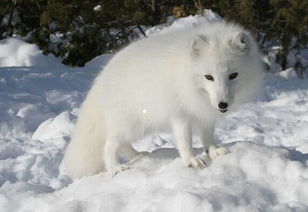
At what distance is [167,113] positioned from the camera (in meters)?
3.20

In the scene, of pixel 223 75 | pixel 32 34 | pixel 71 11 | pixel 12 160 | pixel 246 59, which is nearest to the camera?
pixel 223 75

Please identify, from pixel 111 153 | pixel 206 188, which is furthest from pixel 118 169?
pixel 206 188

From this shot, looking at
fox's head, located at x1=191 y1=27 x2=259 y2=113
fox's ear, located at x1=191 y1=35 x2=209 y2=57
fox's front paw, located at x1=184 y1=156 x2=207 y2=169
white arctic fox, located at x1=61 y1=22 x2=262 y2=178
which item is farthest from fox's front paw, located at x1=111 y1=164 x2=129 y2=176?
fox's ear, located at x1=191 y1=35 x2=209 y2=57

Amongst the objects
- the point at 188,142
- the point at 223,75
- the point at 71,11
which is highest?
the point at 223,75

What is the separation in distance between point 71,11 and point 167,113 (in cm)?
800

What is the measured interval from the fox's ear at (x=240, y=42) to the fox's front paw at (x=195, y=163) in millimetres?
764

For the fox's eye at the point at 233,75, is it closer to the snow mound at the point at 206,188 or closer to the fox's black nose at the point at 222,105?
the fox's black nose at the point at 222,105

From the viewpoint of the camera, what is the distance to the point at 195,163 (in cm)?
309

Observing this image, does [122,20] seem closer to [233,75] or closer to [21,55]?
[21,55]

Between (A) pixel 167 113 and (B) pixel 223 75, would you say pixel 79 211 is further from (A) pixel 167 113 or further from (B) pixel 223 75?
(B) pixel 223 75

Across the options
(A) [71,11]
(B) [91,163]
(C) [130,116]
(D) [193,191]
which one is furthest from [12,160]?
(A) [71,11]

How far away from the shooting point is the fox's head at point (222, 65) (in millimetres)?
2889

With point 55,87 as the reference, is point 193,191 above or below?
above

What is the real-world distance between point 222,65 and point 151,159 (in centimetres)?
96
